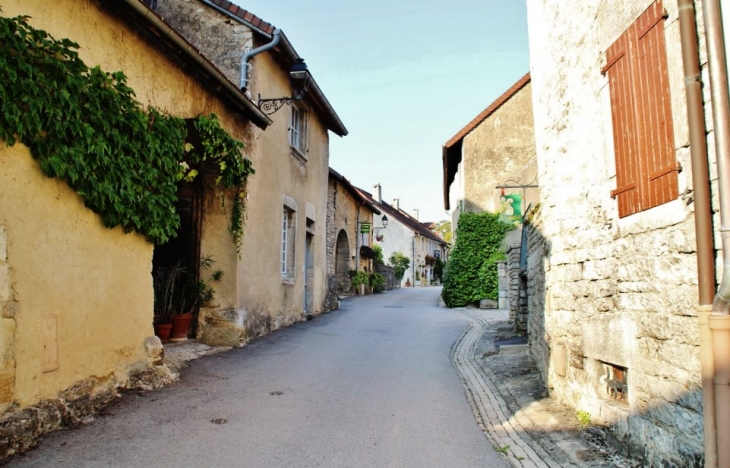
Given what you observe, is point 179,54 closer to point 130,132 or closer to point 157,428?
point 130,132

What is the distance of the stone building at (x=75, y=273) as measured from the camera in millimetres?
3922

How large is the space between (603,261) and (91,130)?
14.9 ft

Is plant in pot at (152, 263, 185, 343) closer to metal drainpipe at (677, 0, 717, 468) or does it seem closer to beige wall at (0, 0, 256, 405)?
beige wall at (0, 0, 256, 405)

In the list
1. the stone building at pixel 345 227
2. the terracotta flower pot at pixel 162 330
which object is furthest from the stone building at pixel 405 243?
the terracotta flower pot at pixel 162 330

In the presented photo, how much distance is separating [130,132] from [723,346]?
5178mm

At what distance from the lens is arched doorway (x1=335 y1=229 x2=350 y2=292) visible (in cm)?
2280

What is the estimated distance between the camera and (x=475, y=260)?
62.8ft

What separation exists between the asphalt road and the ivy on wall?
186cm

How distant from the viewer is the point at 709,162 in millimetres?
3246

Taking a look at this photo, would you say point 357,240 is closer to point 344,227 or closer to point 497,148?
point 344,227

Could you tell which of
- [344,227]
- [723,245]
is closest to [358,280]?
[344,227]

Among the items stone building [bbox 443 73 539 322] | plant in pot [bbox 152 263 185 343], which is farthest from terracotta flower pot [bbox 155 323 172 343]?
stone building [bbox 443 73 539 322]

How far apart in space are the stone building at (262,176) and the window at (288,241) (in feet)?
0.07

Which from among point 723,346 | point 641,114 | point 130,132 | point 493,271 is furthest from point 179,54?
point 493,271
